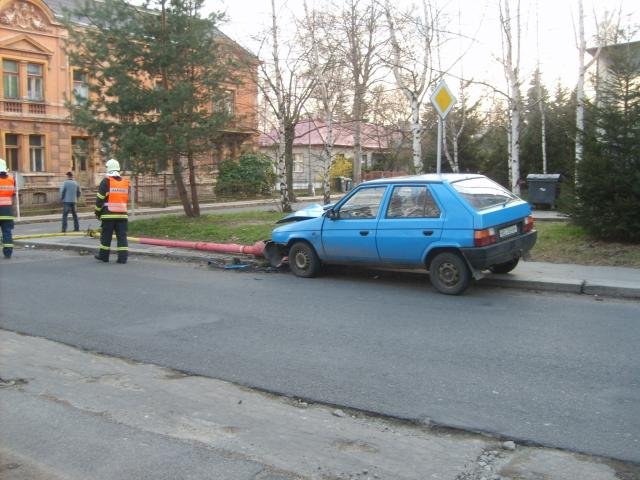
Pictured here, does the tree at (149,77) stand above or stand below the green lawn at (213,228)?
above

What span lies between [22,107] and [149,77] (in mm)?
21109

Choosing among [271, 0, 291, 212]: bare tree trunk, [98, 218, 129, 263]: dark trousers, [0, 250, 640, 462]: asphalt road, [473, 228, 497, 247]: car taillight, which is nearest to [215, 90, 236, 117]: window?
[271, 0, 291, 212]: bare tree trunk

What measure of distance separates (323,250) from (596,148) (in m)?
5.13

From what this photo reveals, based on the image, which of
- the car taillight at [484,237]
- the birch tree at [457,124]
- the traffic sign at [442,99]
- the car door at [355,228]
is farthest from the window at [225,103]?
the birch tree at [457,124]

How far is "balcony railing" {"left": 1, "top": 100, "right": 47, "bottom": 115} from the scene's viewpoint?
3394cm

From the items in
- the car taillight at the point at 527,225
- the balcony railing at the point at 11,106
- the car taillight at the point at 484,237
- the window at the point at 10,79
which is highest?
the window at the point at 10,79

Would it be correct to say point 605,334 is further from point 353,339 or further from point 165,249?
point 165,249

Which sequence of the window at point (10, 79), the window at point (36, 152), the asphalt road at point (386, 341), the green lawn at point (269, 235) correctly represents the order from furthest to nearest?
the window at point (36, 152) < the window at point (10, 79) < the green lawn at point (269, 235) < the asphalt road at point (386, 341)

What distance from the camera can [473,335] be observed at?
6.79 m

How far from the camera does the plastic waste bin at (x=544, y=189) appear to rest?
20859 millimetres

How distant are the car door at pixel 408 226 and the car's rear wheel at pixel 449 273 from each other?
250mm

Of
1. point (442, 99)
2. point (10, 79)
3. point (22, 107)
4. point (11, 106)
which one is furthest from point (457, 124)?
point (10, 79)

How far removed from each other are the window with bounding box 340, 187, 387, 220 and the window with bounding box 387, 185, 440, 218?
251 mm

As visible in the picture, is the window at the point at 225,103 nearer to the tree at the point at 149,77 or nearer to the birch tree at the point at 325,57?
the tree at the point at 149,77
